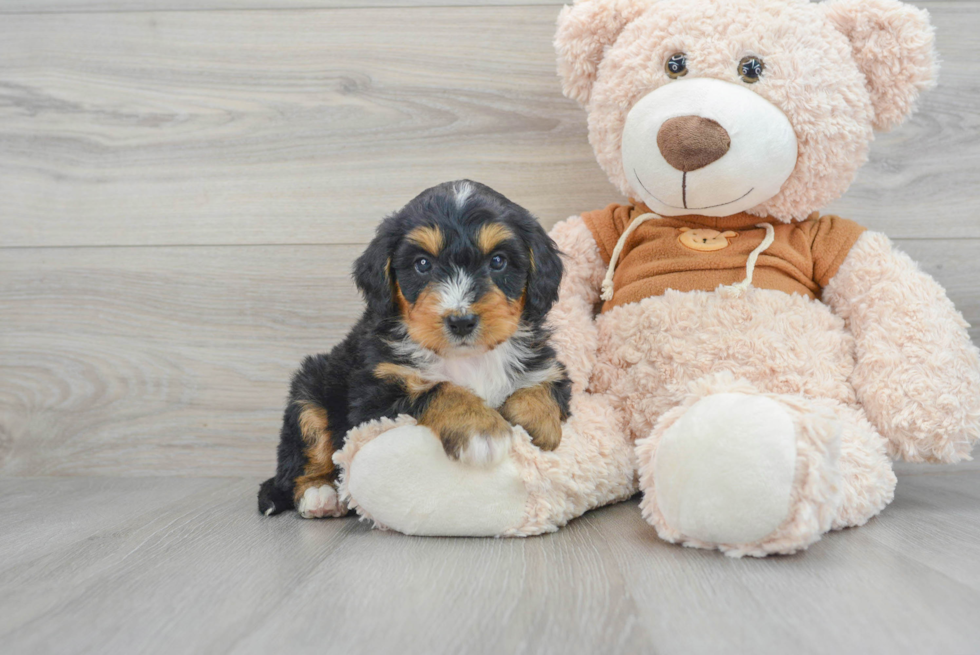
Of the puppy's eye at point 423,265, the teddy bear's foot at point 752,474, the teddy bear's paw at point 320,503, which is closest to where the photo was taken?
the teddy bear's foot at point 752,474

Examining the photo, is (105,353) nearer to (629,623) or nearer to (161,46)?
(161,46)

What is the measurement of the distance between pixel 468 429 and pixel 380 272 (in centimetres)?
40

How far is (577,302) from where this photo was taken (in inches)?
78.1

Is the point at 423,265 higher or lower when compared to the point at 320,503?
higher

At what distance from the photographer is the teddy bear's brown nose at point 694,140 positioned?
1.64m

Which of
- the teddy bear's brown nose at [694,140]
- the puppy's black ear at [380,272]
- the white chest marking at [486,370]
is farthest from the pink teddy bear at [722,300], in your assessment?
the puppy's black ear at [380,272]

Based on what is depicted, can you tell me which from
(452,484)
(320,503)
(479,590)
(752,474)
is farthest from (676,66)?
(320,503)

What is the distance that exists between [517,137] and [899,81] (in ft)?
3.40

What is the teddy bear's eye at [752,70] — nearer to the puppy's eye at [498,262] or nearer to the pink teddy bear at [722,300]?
the pink teddy bear at [722,300]

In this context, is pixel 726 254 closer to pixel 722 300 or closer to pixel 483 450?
pixel 722 300

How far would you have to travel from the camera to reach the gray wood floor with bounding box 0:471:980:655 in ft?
3.52

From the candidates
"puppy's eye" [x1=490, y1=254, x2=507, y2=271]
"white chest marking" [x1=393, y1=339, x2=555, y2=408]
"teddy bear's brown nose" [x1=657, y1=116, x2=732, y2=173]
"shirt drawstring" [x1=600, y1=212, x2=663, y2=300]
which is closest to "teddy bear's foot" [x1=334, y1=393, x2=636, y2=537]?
"white chest marking" [x1=393, y1=339, x2=555, y2=408]

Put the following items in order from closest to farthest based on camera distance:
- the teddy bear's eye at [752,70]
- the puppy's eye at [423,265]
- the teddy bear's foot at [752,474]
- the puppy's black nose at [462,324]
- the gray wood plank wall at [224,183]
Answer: the teddy bear's foot at [752,474] < the puppy's black nose at [462,324] < the puppy's eye at [423,265] < the teddy bear's eye at [752,70] < the gray wood plank wall at [224,183]

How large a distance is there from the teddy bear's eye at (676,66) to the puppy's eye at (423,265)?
0.74 metres
